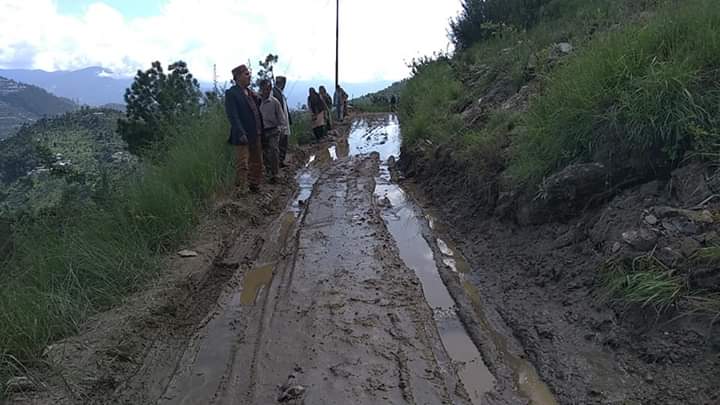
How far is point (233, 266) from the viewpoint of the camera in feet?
14.8

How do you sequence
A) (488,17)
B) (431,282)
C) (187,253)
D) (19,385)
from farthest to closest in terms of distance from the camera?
(488,17) → (187,253) → (431,282) → (19,385)

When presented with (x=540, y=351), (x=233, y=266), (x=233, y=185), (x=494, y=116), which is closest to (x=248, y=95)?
(x=233, y=185)

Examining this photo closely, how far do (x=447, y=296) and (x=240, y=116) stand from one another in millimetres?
4151

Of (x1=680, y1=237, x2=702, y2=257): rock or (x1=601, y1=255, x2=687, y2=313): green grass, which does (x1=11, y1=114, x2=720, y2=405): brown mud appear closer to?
(x1=601, y1=255, x2=687, y2=313): green grass

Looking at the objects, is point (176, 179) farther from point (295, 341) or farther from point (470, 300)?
point (470, 300)

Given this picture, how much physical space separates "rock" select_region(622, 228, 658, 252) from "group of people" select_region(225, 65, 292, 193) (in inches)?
188

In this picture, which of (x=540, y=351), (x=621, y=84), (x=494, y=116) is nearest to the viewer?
(x=540, y=351)

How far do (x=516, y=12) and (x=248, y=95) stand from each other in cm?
936

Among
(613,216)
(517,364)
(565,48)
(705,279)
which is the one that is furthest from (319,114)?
(705,279)

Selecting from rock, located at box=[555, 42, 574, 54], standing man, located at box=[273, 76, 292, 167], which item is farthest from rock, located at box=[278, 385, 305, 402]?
rock, located at box=[555, 42, 574, 54]

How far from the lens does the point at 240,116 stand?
6633mm

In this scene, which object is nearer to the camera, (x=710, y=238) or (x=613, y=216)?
(x=710, y=238)

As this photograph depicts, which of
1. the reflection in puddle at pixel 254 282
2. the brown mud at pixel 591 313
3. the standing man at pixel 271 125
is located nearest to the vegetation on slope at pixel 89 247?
the reflection in puddle at pixel 254 282

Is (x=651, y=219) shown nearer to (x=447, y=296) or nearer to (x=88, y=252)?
(x=447, y=296)
